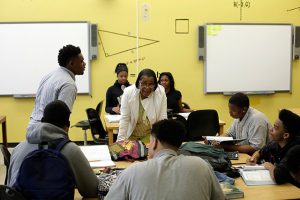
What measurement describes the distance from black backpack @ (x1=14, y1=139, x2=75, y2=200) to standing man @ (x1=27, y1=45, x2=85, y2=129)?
38.7 inches

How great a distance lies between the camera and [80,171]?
7.97ft

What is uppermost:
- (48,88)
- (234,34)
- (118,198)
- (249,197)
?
(234,34)

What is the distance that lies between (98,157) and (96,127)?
2131 millimetres

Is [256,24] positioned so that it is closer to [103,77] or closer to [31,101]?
[103,77]

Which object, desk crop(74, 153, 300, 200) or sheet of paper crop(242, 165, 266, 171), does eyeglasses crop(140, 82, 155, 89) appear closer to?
sheet of paper crop(242, 165, 266, 171)

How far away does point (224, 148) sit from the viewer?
354cm

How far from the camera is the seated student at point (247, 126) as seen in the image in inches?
140

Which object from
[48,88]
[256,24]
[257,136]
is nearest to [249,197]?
[257,136]

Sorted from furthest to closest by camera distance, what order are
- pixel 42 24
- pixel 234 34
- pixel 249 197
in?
pixel 234 34
pixel 42 24
pixel 249 197

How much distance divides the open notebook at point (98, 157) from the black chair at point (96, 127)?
1.76 metres

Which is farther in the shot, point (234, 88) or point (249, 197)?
point (234, 88)

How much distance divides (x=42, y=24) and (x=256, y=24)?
143 inches

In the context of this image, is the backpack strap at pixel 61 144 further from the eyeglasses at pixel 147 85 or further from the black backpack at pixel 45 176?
the eyeglasses at pixel 147 85

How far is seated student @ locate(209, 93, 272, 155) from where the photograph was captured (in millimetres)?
3566
